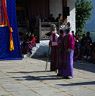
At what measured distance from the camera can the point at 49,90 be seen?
12.2 metres

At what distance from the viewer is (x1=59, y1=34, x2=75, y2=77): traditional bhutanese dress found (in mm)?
14289

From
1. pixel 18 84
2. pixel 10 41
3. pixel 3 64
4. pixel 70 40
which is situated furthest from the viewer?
pixel 10 41

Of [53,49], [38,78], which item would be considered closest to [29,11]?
[53,49]

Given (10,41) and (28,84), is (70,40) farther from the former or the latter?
(10,41)

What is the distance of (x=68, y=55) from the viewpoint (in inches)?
570

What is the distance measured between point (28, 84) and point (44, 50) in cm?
1154

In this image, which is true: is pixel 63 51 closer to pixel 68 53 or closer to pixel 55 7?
pixel 68 53

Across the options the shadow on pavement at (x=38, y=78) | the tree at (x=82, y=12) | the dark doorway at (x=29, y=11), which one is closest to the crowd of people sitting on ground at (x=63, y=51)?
the shadow on pavement at (x=38, y=78)

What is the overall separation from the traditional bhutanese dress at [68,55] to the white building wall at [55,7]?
14.0 m

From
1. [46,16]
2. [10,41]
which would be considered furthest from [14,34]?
[46,16]

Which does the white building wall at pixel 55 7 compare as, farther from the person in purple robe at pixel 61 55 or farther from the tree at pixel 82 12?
the person in purple robe at pixel 61 55

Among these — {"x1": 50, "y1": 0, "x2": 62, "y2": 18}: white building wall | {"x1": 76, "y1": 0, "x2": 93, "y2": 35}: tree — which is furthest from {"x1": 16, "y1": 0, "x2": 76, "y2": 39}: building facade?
{"x1": 76, "y1": 0, "x2": 93, "y2": 35}: tree

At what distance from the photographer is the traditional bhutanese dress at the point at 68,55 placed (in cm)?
1429

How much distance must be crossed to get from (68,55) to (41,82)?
4.56 ft
